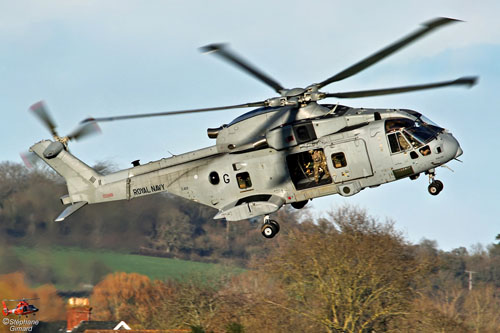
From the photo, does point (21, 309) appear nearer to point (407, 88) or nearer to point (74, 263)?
point (74, 263)

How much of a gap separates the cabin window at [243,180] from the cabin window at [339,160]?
272 cm

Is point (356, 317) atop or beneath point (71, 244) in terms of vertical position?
beneath

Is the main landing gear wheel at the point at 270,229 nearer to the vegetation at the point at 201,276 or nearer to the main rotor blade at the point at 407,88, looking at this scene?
the main rotor blade at the point at 407,88

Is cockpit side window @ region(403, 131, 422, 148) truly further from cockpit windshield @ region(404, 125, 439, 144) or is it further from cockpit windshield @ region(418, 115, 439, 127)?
cockpit windshield @ region(418, 115, 439, 127)

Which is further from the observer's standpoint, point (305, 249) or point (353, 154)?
point (305, 249)

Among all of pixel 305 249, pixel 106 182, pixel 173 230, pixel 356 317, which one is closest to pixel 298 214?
pixel 173 230

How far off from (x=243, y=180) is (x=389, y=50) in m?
6.60

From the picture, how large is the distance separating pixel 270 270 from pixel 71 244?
11442 mm

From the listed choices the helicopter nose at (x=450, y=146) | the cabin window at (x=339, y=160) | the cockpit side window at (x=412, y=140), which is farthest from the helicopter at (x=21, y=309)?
the helicopter nose at (x=450, y=146)

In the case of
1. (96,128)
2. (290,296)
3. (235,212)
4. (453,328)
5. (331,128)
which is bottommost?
(453,328)

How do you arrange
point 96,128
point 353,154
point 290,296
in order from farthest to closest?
point 290,296
point 96,128
point 353,154

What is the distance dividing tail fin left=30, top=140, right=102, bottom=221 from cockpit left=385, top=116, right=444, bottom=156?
33.2 ft

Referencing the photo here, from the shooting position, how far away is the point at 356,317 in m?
38.5

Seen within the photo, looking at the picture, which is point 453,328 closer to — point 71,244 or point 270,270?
point 270,270
